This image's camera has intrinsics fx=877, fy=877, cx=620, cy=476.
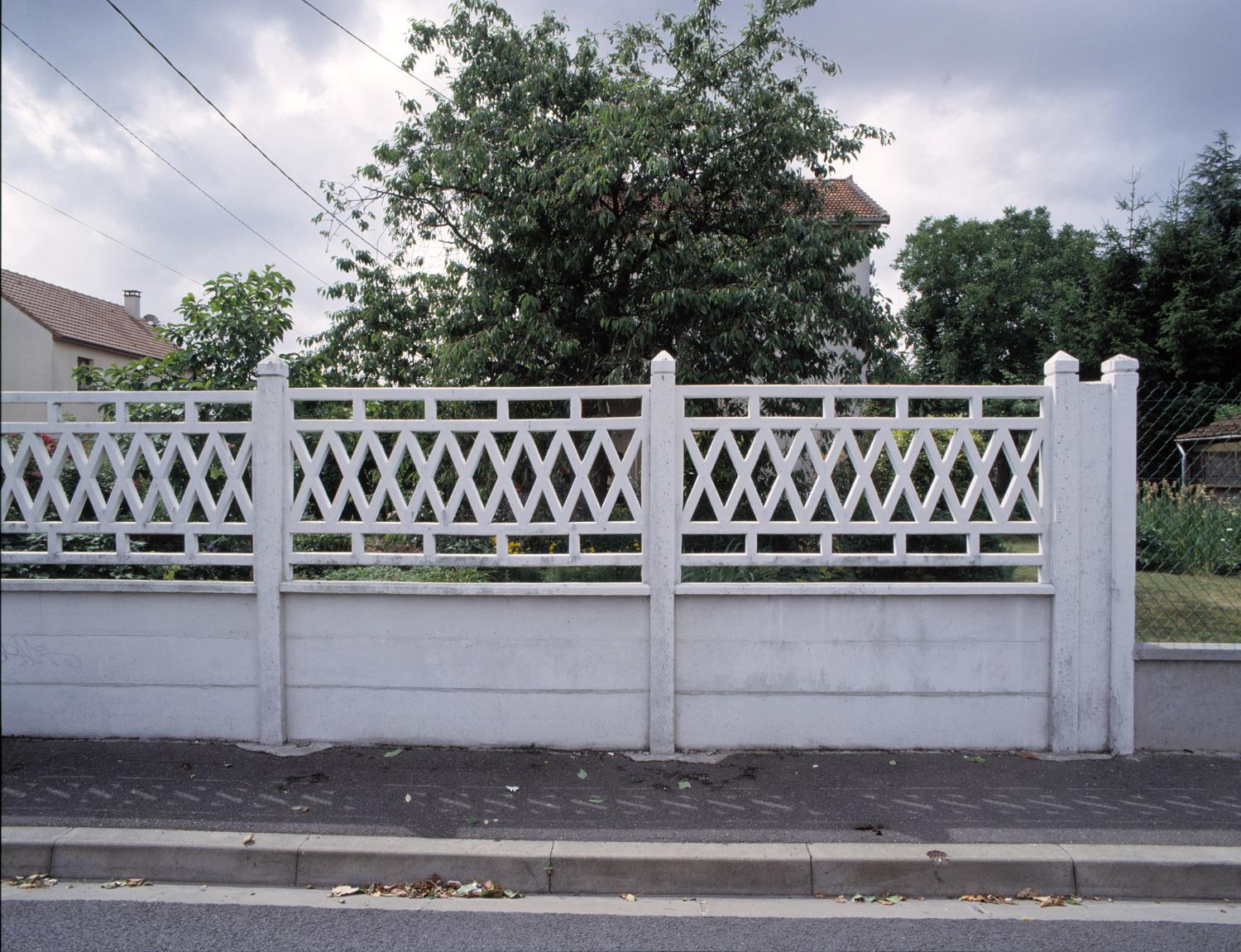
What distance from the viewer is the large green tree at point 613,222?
915 cm

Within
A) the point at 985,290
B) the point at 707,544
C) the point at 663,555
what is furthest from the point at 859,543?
the point at 985,290

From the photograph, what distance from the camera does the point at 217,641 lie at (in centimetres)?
521

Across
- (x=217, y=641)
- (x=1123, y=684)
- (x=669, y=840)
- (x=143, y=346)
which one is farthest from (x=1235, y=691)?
(x=143, y=346)

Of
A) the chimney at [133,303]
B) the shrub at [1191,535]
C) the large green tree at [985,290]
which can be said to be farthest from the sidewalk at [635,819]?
the large green tree at [985,290]

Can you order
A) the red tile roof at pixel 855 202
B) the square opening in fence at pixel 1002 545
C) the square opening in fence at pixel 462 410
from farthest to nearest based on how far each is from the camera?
the red tile roof at pixel 855 202, the square opening in fence at pixel 462 410, the square opening in fence at pixel 1002 545

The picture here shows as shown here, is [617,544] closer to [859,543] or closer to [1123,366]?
[859,543]

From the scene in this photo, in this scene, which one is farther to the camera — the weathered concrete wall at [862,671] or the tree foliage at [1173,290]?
the tree foliage at [1173,290]

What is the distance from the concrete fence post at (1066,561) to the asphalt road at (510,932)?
1564mm

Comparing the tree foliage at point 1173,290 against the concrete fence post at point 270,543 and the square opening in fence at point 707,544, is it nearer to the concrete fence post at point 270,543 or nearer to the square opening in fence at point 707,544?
the square opening in fence at point 707,544

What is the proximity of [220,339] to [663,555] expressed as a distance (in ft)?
19.6

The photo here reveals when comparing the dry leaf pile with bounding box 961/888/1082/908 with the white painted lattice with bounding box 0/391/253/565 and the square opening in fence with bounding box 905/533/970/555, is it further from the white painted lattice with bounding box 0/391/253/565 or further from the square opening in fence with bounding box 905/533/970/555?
the white painted lattice with bounding box 0/391/253/565

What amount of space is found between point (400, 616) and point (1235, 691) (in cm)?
489

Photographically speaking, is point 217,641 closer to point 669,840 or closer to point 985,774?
point 669,840

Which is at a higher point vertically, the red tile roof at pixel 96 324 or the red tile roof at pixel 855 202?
the red tile roof at pixel 855 202
